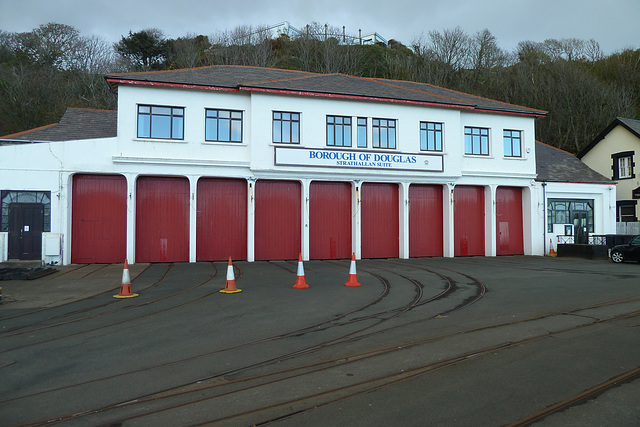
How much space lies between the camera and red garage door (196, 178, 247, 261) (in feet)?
65.7

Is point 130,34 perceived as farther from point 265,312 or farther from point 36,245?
point 265,312

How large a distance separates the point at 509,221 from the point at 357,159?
9.64 m

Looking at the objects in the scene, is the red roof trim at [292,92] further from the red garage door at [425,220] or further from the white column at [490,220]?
the white column at [490,220]

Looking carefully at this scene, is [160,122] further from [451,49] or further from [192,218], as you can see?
[451,49]

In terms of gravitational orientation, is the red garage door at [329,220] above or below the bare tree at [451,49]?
below

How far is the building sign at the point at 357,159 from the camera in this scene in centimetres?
2023

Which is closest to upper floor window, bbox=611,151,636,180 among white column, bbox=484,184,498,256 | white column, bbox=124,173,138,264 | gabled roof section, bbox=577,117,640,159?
gabled roof section, bbox=577,117,640,159

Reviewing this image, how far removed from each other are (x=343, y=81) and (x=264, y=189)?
7172 mm

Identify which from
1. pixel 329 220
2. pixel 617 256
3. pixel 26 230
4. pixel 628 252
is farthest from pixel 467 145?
pixel 26 230

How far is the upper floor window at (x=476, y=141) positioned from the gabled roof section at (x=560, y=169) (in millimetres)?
3646

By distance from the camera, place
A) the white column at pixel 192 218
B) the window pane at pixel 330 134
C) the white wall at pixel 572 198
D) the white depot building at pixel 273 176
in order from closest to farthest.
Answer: the white depot building at pixel 273 176 → the white column at pixel 192 218 → the window pane at pixel 330 134 → the white wall at pixel 572 198

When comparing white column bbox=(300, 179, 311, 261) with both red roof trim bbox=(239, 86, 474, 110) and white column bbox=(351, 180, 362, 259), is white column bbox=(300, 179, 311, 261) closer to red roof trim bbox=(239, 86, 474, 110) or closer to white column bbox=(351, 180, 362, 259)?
white column bbox=(351, 180, 362, 259)

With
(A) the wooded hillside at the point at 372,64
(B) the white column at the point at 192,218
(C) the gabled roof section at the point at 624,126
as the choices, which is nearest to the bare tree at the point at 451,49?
(A) the wooded hillside at the point at 372,64

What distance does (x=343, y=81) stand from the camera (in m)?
23.2
